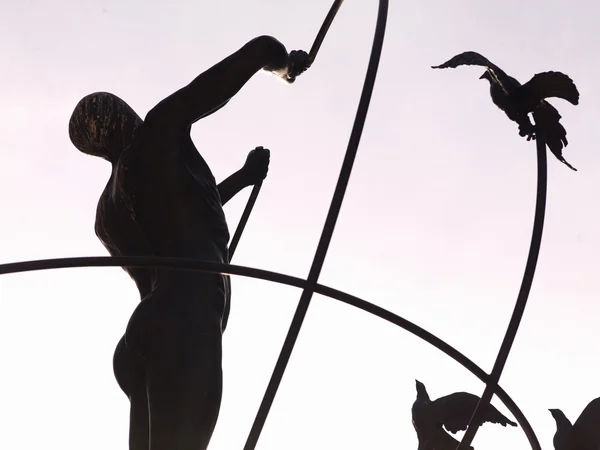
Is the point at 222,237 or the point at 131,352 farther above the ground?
the point at 222,237

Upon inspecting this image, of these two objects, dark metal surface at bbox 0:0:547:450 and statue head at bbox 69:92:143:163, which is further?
statue head at bbox 69:92:143:163

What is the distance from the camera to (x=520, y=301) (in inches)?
174

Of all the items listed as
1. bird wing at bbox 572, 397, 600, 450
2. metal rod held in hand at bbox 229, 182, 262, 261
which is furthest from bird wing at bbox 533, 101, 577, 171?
metal rod held in hand at bbox 229, 182, 262, 261

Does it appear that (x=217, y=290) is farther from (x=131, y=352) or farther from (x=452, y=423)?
(x=452, y=423)

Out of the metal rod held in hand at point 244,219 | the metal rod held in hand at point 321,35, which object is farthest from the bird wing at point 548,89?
the metal rod held in hand at point 244,219

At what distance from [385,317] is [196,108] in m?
1.37

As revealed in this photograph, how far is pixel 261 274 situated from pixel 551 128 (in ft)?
5.39

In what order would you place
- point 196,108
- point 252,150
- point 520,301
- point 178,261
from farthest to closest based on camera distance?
1. point 252,150
2. point 196,108
3. point 520,301
4. point 178,261

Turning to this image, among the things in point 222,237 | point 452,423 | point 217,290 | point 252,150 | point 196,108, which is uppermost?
point 252,150

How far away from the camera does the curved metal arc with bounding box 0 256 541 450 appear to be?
4.07m

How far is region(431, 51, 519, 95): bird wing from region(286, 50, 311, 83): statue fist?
27.8 inches

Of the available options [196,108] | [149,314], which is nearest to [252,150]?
[196,108]

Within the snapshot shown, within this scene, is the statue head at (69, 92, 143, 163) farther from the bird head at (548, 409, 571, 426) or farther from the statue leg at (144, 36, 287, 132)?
the bird head at (548, 409, 571, 426)

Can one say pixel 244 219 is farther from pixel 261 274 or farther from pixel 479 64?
pixel 479 64
